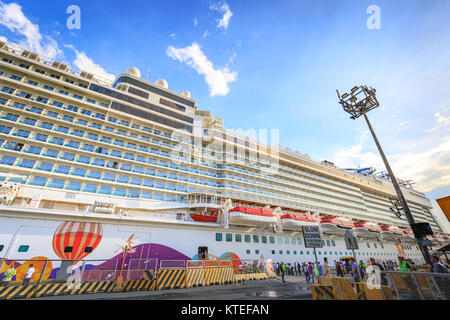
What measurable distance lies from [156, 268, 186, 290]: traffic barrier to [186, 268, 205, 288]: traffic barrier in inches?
11.8

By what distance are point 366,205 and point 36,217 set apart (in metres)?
68.6

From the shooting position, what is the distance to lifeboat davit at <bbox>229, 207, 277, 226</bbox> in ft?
79.7

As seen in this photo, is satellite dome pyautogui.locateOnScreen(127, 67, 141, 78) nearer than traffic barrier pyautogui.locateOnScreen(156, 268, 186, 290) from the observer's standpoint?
No

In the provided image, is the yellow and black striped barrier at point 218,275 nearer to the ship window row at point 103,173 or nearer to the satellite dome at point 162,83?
the ship window row at point 103,173

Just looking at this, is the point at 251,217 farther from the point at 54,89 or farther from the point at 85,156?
the point at 54,89

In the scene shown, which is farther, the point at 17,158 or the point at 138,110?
the point at 138,110

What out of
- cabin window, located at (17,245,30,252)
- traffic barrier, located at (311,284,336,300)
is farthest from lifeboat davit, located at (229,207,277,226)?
cabin window, located at (17,245,30,252)

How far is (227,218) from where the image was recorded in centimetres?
2506

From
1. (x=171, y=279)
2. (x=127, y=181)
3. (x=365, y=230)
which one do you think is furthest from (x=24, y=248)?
(x=365, y=230)

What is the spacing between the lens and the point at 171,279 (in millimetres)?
13180

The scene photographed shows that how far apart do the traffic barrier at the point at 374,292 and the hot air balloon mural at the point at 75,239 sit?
2222 cm

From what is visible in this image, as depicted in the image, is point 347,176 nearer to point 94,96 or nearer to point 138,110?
point 138,110

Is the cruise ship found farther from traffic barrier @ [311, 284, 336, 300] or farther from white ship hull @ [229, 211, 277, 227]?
traffic barrier @ [311, 284, 336, 300]
